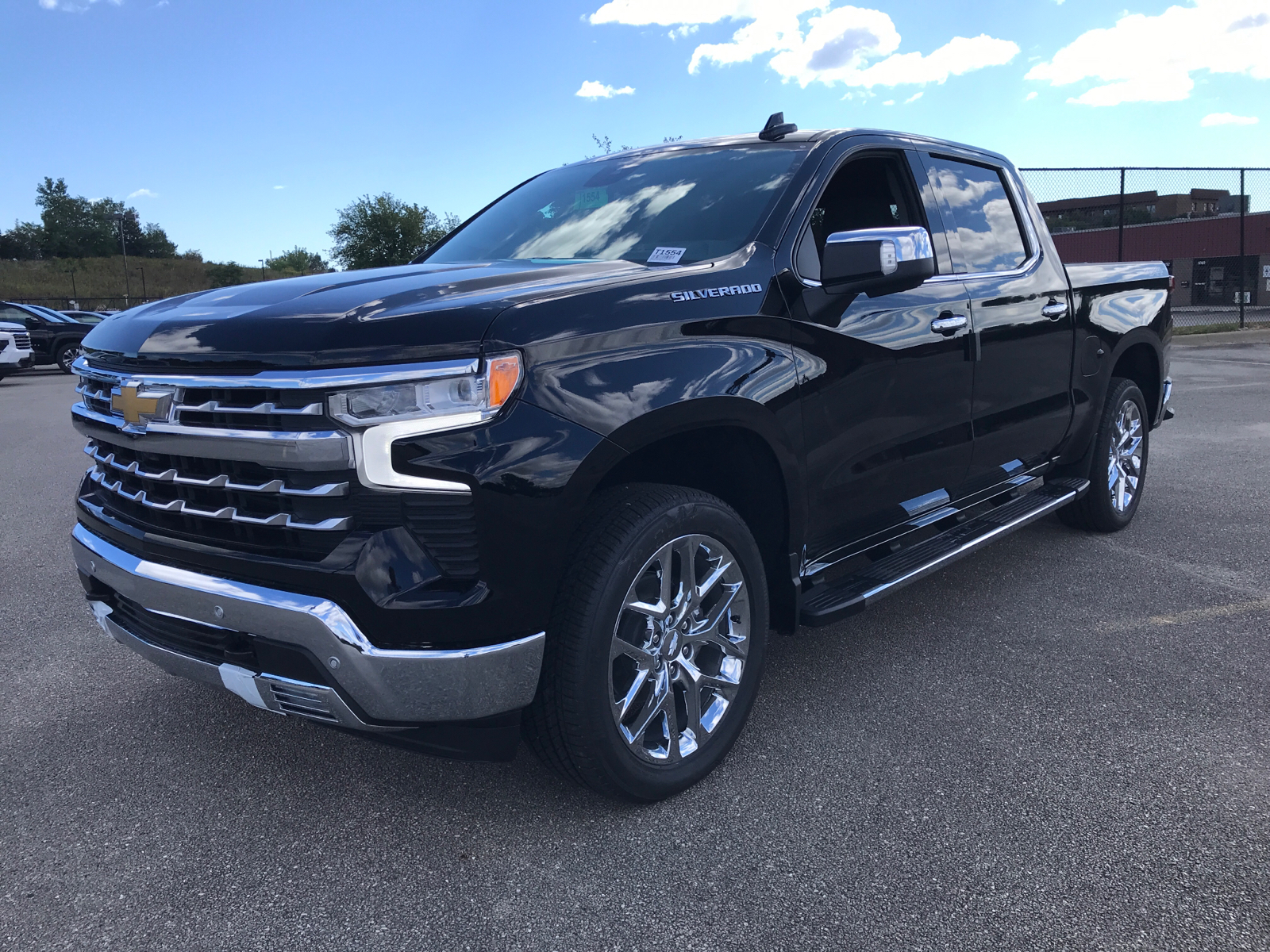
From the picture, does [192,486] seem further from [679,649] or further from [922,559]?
[922,559]

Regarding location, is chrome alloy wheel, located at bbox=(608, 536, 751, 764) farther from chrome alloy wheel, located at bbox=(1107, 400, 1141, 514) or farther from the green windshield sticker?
chrome alloy wheel, located at bbox=(1107, 400, 1141, 514)

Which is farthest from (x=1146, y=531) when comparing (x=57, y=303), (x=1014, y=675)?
(x=57, y=303)

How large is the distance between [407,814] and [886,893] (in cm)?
130

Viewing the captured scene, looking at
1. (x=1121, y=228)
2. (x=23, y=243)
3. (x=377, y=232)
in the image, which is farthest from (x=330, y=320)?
(x=23, y=243)

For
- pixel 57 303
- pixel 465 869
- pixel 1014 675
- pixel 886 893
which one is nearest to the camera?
pixel 886 893

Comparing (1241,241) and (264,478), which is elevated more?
(1241,241)

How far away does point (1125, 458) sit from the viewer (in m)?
5.40

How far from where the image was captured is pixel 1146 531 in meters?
5.45

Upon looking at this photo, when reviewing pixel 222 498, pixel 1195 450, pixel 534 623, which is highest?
pixel 222 498

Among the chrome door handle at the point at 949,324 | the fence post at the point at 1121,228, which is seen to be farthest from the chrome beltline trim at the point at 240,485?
the fence post at the point at 1121,228

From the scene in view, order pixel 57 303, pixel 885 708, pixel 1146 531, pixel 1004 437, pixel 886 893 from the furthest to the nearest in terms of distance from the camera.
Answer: pixel 57 303 → pixel 1146 531 → pixel 1004 437 → pixel 885 708 → pixel 886 893

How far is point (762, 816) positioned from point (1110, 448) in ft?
11.4

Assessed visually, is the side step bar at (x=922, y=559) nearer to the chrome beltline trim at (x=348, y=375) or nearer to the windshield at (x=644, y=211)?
the windshield at (x=644, y=211)

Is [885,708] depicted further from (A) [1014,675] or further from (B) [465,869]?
(B) [465,869]
